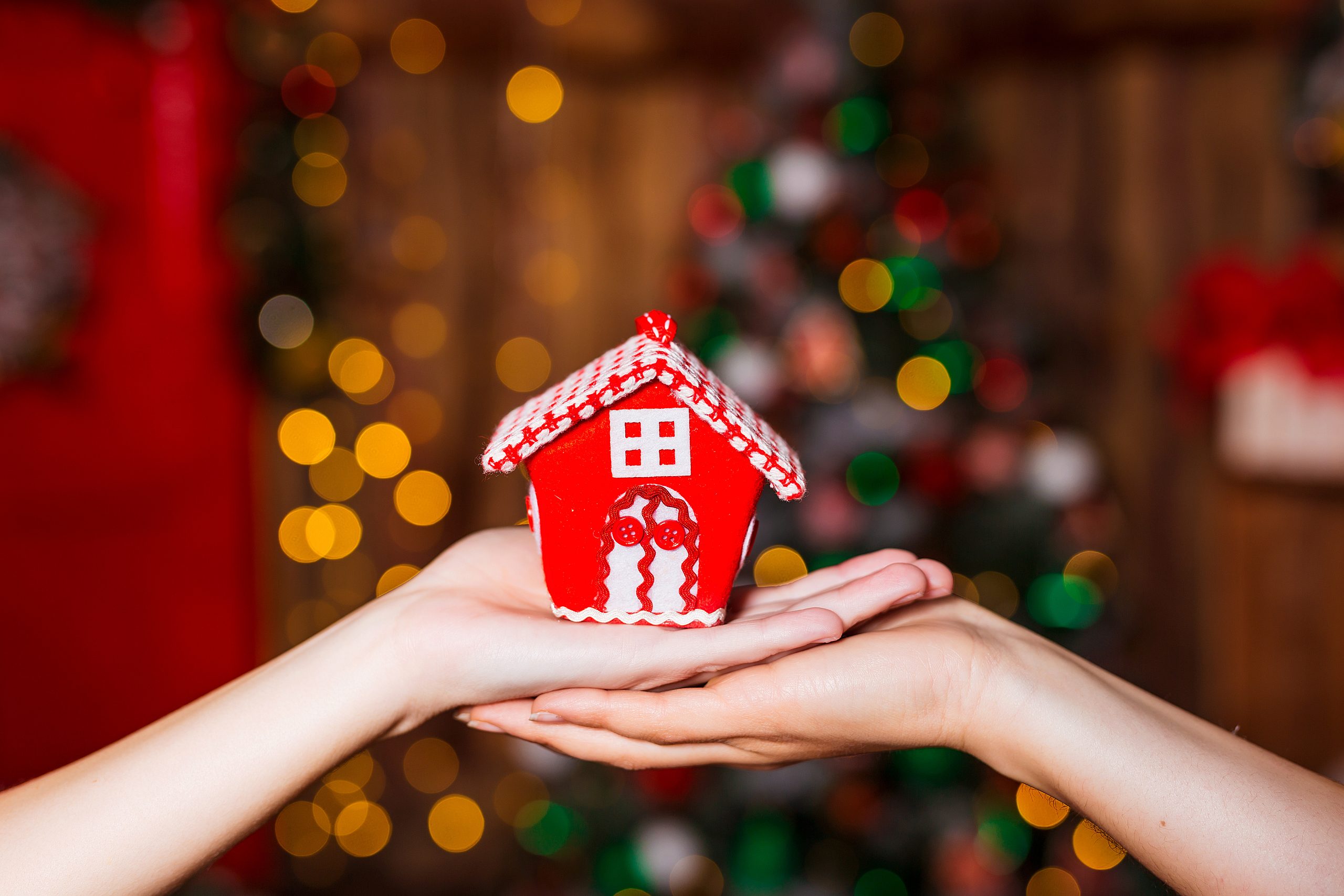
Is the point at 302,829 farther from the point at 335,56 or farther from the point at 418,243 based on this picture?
the point at 335,56

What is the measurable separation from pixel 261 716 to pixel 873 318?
167 cm

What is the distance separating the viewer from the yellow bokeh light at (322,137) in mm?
2867

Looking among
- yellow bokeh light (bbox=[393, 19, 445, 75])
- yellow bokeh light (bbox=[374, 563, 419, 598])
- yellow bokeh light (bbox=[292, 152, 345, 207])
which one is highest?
yellow bokeh light (bbox=[393, 19, 445, 75])

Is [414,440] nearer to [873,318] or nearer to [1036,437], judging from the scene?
[873,318]

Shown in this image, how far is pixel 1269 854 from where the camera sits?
81cm

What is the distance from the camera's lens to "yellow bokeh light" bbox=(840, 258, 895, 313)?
2.20 m

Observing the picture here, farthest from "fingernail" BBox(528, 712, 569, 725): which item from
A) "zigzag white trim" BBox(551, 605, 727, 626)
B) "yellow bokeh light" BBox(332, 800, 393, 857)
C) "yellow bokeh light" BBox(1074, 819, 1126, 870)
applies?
"yellow bokeh light" BBox(332, 800, 393, 857)

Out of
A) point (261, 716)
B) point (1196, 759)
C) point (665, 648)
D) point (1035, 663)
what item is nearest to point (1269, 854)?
point (1196, 759)

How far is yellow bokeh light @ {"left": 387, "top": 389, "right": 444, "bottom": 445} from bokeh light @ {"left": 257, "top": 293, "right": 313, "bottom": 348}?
0.45 meters

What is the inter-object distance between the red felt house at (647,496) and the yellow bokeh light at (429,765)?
2388mm

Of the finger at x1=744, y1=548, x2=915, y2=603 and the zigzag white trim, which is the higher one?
the finger at x1=744, y1=548, x2=915, y2=603

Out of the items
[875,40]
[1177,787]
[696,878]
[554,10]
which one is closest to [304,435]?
[554,10]

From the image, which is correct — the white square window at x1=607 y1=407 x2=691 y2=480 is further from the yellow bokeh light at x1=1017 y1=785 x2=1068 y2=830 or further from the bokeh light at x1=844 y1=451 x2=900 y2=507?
the yellow bokeh light at x1=1017 y1=785 x2=1068 y2=830

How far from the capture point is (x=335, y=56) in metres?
2.98
